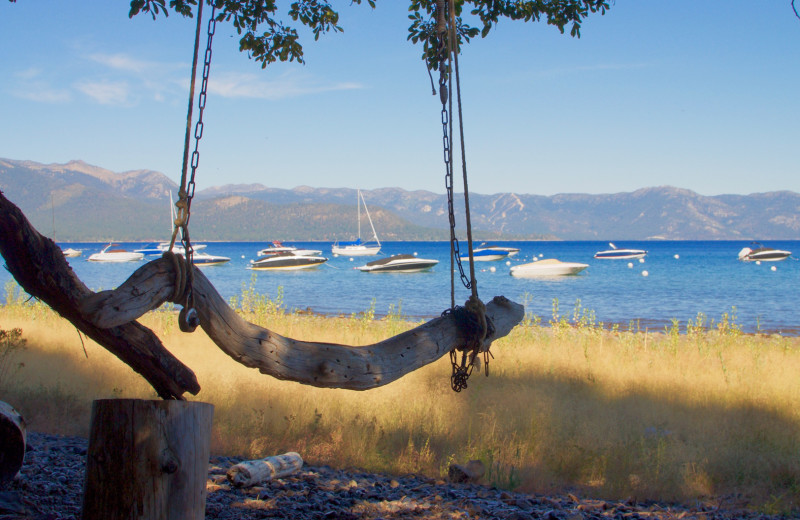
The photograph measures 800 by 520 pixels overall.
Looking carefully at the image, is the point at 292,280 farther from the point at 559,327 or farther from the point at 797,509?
the point at 797,509

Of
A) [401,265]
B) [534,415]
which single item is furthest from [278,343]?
[401,265]

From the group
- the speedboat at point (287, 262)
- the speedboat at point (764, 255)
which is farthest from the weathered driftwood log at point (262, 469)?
the speedboat at point (764, 255)

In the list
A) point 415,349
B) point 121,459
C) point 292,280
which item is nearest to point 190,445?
point 121,459

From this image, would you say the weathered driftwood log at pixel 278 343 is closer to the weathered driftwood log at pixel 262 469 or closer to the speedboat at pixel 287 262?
the weathered driftwood log at pixel 262 469

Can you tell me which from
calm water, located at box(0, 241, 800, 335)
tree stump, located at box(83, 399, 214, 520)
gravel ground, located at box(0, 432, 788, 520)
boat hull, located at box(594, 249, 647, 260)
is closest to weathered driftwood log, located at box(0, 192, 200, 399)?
tree stump, located at box(83, 399, 214, 520)

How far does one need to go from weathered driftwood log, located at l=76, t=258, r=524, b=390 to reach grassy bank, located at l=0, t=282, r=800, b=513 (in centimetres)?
235

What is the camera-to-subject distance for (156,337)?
3100 mm

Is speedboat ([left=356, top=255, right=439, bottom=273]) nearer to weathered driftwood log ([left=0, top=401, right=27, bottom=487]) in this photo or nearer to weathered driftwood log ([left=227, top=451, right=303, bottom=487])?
weathered driftwood log ([left=227, top=451, right=303, bottom=487])

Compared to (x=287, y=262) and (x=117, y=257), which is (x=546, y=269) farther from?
(x=117, y=257)

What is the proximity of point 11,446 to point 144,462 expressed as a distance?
183 cm

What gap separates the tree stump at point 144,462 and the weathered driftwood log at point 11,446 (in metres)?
1.47

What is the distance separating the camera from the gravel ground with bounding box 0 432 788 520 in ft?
13.7

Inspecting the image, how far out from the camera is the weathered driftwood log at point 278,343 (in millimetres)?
2602

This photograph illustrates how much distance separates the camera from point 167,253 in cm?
275
